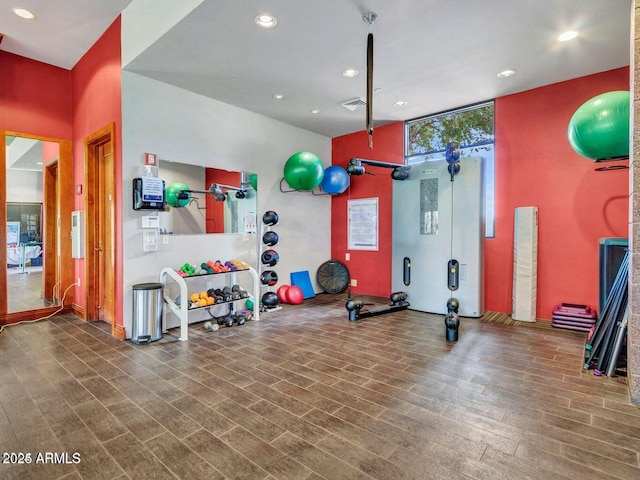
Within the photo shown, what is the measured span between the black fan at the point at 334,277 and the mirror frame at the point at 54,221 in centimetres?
415

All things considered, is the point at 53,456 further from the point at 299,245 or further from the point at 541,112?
the point at 541,112

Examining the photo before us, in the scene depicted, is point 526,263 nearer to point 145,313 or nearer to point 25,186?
point 145,313

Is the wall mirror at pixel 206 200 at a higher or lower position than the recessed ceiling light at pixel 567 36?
lower

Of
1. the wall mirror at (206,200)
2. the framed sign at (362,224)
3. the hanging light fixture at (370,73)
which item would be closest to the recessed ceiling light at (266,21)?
the hanging light fixture at (370,73)

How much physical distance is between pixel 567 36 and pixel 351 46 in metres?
2.12

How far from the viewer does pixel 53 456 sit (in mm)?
1892

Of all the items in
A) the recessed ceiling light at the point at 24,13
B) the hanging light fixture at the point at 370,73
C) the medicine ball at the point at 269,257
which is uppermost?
the recessed ceiling light at the point at 24,13

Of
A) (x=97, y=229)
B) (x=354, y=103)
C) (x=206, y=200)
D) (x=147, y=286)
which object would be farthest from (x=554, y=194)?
(x=97, y=229)

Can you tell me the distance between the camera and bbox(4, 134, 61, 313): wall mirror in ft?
16.8

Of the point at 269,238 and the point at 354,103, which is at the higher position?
the point at 354,103

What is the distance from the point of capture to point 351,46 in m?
3.44

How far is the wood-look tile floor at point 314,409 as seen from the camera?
1.81 meters

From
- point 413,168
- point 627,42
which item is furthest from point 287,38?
point 627,42

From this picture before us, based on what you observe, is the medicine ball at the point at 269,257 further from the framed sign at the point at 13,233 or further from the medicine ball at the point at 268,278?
the framed sign at the point at 13,233
